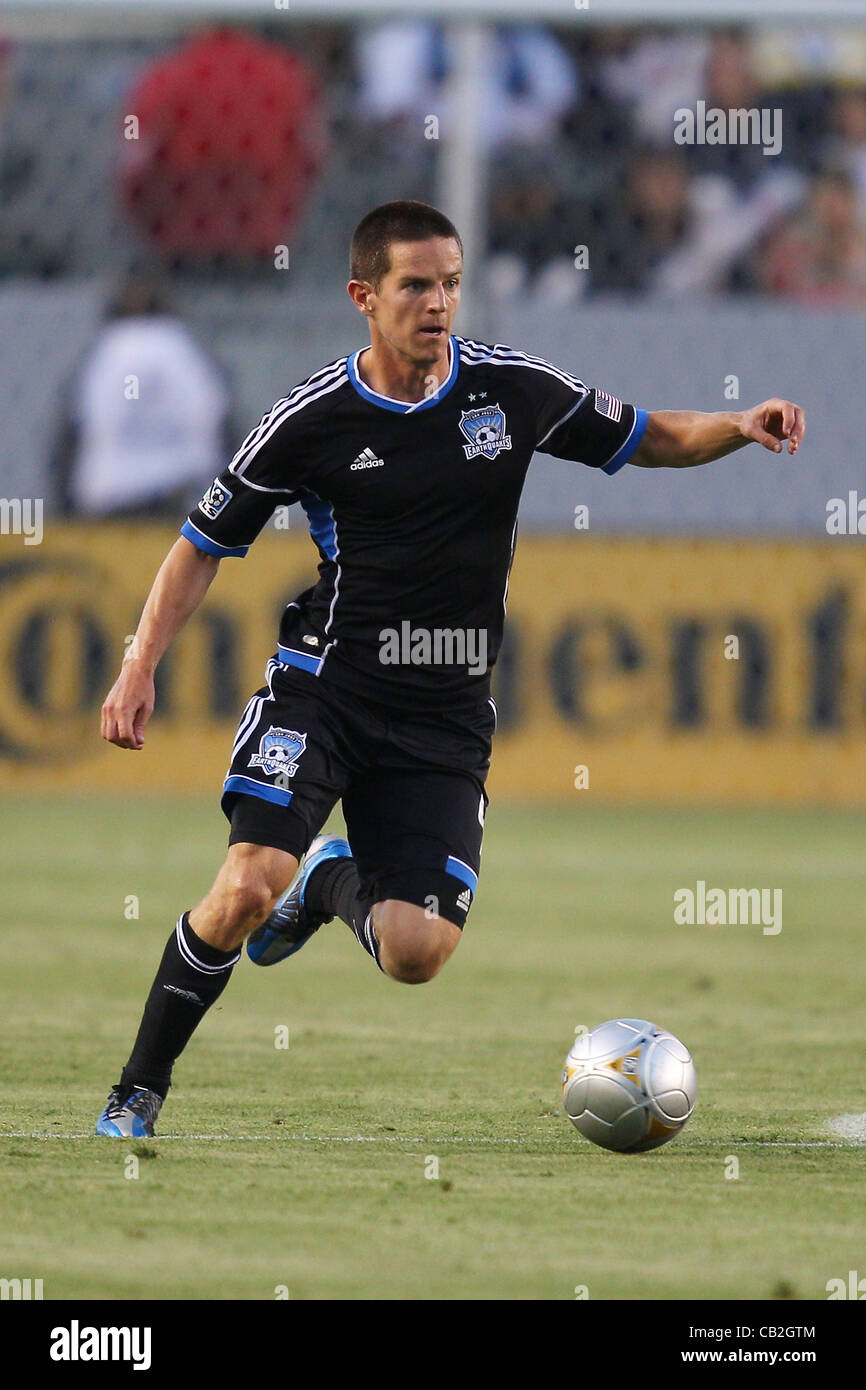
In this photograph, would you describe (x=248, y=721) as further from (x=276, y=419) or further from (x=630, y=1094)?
(x=630, y=1094)

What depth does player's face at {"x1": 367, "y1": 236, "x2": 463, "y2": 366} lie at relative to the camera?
18.6 feet

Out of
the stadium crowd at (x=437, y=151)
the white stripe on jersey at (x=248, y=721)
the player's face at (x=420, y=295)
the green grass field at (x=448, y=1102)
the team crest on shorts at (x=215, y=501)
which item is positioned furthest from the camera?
the stadium crowd at (x=437, y=151)

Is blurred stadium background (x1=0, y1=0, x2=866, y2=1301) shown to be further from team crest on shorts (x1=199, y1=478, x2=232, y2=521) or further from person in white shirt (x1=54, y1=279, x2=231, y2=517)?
team crest on shorts (x1=199, y1=478, x2=232, y2=521)

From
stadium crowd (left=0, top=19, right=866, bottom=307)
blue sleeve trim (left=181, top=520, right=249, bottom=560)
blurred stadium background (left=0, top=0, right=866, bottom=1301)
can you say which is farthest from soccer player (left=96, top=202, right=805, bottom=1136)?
stadium crowd (left=0, top=19, right=866, bottom=307)

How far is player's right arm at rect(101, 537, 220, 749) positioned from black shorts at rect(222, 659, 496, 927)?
0.34 metres

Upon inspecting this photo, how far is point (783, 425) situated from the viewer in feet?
18.8

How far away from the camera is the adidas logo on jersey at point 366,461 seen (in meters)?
5.86

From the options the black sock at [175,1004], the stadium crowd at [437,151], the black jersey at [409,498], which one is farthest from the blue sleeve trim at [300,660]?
the stadium crowd at [437,151]

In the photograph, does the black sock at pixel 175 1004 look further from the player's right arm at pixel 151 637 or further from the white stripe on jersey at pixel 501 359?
the white stripe on jersey at pixel 501 359

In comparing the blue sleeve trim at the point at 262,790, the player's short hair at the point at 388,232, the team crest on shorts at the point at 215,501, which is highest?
the player's short hair at the point at 388,232

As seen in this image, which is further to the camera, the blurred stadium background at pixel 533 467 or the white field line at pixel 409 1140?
the blurred stadium background at pixel 533 467

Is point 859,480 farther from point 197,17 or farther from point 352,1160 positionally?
point 352,1160

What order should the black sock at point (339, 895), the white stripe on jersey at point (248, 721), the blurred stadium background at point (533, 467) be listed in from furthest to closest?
the blurred stadium background at point (533, 467) < the black sock at point (339, 895) < the white stripe on jersey at point (248, 721)

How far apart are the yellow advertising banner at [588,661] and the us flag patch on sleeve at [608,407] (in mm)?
Answer: 6983
